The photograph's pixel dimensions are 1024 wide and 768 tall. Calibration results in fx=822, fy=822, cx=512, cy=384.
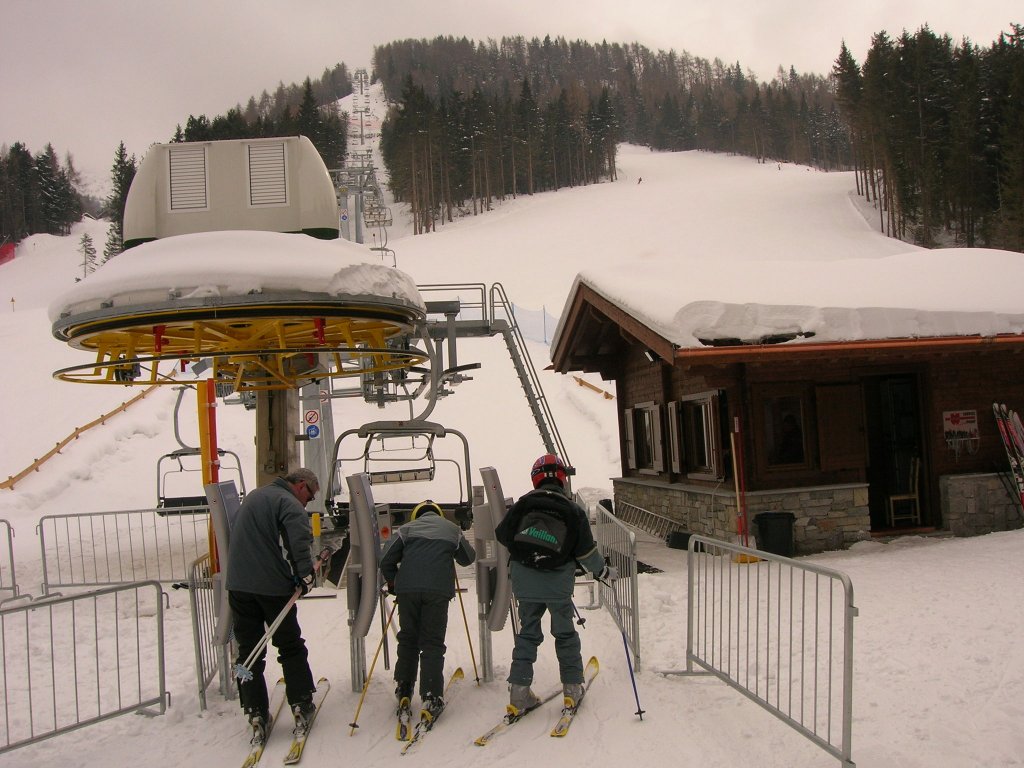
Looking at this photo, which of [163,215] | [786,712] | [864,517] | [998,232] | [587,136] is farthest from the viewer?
[587,136]

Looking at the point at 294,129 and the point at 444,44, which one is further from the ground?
the point at 444,44

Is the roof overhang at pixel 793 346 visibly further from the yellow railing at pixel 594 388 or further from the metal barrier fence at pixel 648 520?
the yellow railing at pixel 594 388

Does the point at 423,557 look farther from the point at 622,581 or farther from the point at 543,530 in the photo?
the point at 622,581

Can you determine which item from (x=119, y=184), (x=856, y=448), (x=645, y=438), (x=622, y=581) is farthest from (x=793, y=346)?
(x=119, y=184)

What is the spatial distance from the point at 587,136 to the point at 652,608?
8399cm

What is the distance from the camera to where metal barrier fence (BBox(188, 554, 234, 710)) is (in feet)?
20.2

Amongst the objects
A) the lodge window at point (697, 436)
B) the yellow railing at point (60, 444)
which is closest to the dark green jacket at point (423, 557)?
the lodge window at point (697, 436)

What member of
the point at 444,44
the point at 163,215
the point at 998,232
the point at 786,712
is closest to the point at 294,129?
the point at 998,232

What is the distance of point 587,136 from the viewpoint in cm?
8688

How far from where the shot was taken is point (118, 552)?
1348cm

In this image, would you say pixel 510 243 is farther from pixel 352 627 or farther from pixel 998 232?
pixel 352 627

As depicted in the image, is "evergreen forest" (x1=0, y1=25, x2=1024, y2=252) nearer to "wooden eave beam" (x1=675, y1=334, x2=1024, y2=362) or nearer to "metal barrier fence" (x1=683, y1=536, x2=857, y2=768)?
"wooden eave beam" (x1=675, y1=334, x2=1024, y2=362)

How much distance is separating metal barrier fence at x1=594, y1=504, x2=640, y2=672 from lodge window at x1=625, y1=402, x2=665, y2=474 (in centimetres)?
531

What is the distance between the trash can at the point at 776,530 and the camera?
33.8 ft
